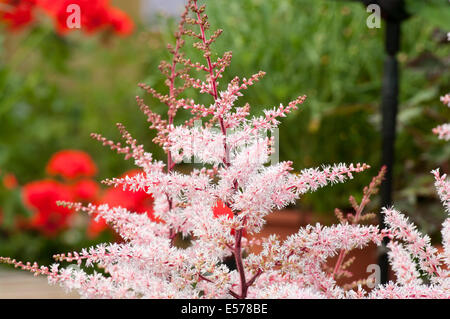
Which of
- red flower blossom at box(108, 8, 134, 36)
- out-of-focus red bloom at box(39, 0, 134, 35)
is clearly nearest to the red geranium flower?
out-of-focus red bloom at box(39, 0, 134, 35)

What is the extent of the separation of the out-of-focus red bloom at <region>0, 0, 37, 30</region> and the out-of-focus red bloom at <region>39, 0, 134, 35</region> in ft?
0.25

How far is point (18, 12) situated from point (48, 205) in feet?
1.56

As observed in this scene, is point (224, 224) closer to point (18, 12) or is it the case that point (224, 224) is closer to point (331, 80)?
point (331, 80)

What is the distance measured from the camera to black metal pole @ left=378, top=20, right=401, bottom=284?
2.10ft

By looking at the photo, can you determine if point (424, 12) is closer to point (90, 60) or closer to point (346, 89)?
point (346, 89)

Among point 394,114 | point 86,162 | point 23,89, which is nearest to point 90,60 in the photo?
point 86,162

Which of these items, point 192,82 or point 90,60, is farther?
point 90,60

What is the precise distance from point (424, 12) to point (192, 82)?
1.25 feet

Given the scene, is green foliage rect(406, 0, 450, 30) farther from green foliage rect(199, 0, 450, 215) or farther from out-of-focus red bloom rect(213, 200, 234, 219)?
green foliage rect(199, 0, 450, 215)

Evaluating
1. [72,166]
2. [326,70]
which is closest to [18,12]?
[72,166]

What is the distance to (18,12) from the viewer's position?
4.64ft

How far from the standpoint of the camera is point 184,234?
0.40 meters
